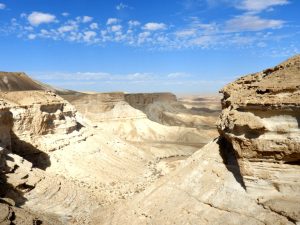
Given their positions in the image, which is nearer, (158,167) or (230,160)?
(230,160)

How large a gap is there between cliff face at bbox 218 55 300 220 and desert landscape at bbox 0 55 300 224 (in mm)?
27

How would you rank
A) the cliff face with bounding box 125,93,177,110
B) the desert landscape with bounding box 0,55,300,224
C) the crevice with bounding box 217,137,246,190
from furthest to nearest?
the cliff face with bounding box 125,93,177,110, the crevice with bounding box 217,137,246,190, the desert landscape with bounding box 0,55,300,224

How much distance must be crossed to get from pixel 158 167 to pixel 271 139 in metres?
26.9

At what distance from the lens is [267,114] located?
1173cm

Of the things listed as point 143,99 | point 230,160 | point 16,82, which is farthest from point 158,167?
point 16,82

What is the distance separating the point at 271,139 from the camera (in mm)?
11641

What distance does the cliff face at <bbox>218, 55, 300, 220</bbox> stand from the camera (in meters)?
11.2

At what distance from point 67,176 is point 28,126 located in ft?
14.2

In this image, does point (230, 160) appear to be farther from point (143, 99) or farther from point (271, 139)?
point (143, 99)

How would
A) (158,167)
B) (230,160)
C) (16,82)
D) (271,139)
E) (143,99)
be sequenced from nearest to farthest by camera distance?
1. (271,139)
2. (230,160)
3. (158,167)
4. (16,82)
5. (143,99)

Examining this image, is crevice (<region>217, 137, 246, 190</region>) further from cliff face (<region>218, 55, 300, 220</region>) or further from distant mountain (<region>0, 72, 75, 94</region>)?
distant mountain (<region>0, 72, 75, 94</region>)

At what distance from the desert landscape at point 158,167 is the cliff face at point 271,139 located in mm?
27

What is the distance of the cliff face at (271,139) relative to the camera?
11.2 m

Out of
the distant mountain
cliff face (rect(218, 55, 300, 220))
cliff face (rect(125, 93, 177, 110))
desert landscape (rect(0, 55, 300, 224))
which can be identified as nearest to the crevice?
desert landscape (rect(0, 55, 300, 224))
